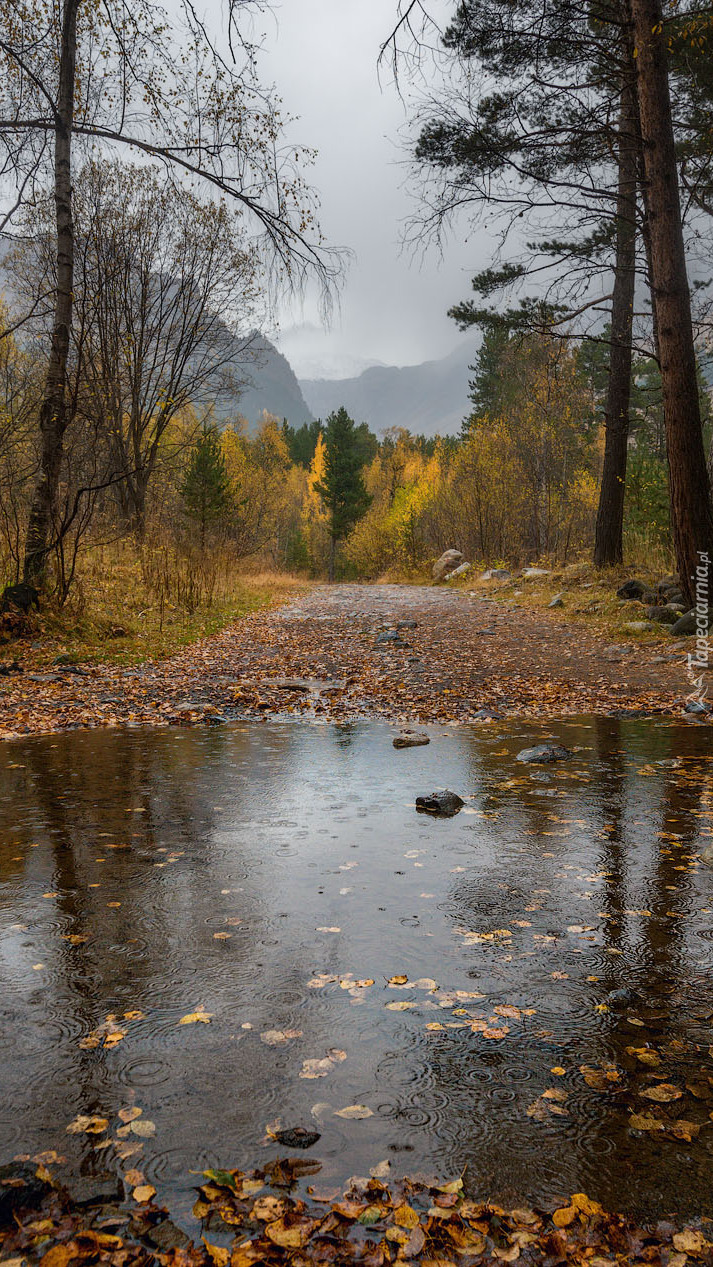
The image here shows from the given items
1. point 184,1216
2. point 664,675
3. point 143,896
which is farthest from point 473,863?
point 664,675

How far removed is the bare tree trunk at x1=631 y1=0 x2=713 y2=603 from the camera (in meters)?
9.64

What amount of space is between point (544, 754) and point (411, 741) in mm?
1117

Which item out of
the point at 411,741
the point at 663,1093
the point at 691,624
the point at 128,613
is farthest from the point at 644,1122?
the point at 128,613

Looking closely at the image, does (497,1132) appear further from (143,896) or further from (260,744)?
(260,744)

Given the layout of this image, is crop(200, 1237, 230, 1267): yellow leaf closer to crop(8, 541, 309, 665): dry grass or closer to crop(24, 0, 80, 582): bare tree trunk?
crop(8, 541, 309, 665): dry grass

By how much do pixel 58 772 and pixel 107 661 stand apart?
436cm

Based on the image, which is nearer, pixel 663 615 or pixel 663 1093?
pixel 663 1093

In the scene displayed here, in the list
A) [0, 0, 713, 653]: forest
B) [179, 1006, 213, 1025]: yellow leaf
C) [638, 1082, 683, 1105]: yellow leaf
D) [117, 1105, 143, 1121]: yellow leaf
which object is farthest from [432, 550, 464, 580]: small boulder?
[117, 1105, 143, 1121]: yellow leaf

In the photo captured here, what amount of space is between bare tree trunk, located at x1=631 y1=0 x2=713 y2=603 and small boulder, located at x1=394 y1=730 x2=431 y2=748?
5818mm

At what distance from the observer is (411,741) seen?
6180 mm

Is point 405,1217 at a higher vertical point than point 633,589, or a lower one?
lower

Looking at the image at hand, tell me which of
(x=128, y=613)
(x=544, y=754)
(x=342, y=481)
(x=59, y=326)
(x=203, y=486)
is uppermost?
(x=342, y=481)

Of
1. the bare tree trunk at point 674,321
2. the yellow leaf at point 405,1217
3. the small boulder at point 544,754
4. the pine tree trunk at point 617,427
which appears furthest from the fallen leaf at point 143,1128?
the pine tree trunk at point 617,427

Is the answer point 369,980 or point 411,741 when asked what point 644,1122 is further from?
point 411,741
